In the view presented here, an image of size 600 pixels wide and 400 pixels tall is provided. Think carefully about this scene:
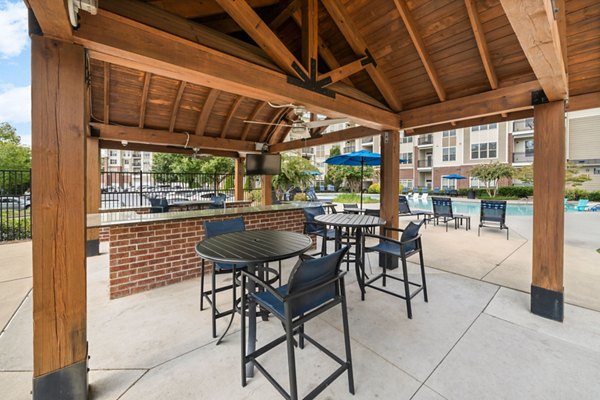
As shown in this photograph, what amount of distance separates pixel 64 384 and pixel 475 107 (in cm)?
506

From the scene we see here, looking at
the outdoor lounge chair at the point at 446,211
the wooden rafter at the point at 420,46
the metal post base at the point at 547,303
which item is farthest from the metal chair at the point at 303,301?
the outdoor lounge chair at the point at 446,211

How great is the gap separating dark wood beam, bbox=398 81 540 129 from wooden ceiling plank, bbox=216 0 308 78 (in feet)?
7.32

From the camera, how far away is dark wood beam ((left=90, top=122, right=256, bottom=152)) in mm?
5176

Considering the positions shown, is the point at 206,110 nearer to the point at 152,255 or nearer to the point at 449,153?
the point at 152,255

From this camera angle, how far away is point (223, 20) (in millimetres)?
2926

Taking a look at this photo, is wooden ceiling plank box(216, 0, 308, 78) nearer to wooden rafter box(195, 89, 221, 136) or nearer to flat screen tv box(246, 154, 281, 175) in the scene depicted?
wooden rafter box(195, 89, 221, 136)

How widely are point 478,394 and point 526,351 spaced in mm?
923

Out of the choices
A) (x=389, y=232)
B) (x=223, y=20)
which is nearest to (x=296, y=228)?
(x=389, y=232)

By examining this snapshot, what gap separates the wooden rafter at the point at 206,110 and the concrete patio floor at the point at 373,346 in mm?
3769

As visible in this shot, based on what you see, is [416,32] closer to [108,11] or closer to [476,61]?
[476,61]

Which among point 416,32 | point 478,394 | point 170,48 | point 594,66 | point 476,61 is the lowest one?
point 478,394

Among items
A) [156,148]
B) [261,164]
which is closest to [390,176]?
[261,164]

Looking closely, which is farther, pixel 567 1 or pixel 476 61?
pixel 476 61

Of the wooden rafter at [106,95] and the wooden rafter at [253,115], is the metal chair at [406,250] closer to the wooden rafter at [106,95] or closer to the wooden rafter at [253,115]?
the wooden rafter at [253,115]
